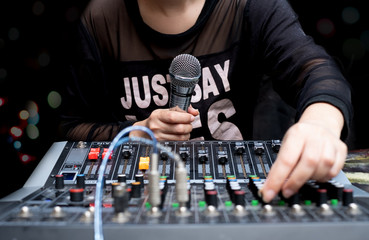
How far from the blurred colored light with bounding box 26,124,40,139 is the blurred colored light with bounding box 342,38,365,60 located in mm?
1950

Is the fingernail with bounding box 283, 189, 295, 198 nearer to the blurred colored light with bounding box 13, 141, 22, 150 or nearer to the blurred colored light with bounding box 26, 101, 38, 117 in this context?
the blurred colored light with bounding box 13, 141, 22, 150

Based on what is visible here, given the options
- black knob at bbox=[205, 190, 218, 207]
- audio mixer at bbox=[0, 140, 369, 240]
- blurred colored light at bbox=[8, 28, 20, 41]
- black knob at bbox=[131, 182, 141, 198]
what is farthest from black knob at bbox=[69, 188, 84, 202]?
blurred colored light at bbox=[8, 28, 20, 41]

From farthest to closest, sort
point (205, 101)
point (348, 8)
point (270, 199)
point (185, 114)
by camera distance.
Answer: point (348, 8)
point (205, 101)
point (185, 114)
point (270, 199)

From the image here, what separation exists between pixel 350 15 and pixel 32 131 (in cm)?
204

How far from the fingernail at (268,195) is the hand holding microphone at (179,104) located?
1.45 feet

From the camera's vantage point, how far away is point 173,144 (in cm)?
113

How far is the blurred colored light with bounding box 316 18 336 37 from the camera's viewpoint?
2361 millimetres

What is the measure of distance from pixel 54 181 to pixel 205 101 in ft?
2.31

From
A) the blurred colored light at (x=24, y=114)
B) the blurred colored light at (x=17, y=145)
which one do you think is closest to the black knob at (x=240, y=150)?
the blurred colored light at (x=17, y=145)


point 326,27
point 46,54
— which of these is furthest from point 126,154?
point 326,27

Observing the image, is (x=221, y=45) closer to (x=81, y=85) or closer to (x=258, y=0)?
(x=258, y=0)

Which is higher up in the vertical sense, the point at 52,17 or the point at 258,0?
the point at 52,17

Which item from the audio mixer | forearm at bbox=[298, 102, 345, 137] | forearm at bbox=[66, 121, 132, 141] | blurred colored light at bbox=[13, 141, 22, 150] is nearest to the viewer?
the audio mixer

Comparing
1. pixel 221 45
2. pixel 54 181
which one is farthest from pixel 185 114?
pixel 221 45
